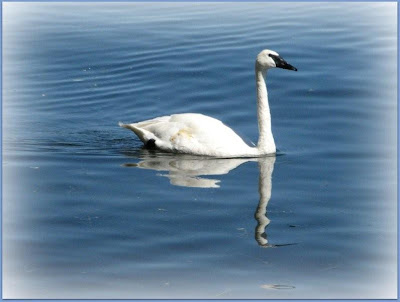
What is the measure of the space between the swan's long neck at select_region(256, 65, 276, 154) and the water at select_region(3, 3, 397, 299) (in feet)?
0.84

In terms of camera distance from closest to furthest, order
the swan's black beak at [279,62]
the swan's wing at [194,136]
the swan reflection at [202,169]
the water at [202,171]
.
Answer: the water at [202,171] → the swan reflection at [202,169] → the swan's wing at [194,136] → the swan's black beak at [279,62]

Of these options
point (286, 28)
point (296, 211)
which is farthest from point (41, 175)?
point (286, 28)

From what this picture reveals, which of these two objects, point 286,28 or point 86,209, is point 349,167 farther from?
point 286,28

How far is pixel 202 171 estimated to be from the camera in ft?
42.5

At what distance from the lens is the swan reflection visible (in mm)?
12109

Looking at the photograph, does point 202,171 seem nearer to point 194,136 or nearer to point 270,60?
point 194,136

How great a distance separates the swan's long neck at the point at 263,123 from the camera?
1395 cm

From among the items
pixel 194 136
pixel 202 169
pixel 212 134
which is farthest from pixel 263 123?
pixel 202 169

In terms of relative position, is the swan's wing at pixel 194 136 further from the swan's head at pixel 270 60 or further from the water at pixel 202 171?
the swan's head at pixel 270 60

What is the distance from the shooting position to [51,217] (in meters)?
10.9

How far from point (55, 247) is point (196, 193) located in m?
2.47

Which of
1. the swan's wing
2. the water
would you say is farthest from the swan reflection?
the swan's wing

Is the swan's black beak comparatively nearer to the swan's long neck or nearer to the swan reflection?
the swan's long neck

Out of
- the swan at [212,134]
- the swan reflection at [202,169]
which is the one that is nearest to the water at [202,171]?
the swan reflection at [202,169]
